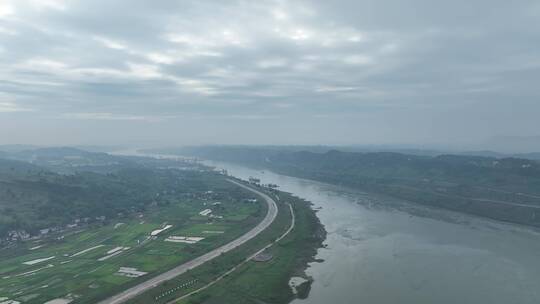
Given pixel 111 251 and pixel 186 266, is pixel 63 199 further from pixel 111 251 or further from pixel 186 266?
pixel 186 266

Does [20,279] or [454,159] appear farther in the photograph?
[454,159]

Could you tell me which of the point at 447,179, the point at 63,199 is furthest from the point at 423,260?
the point at 447,179

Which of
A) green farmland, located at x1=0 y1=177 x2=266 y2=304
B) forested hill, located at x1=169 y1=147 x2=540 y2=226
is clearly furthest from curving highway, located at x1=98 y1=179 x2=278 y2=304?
forested hill, located at x1=169 y1=147 x2=540 y2=226

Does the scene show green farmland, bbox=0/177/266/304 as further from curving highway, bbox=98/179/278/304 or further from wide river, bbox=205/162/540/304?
wide river, bbox=205/162/540/304

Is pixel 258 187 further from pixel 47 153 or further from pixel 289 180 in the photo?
pixel 47 153

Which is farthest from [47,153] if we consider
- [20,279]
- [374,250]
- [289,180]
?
[374,250]
